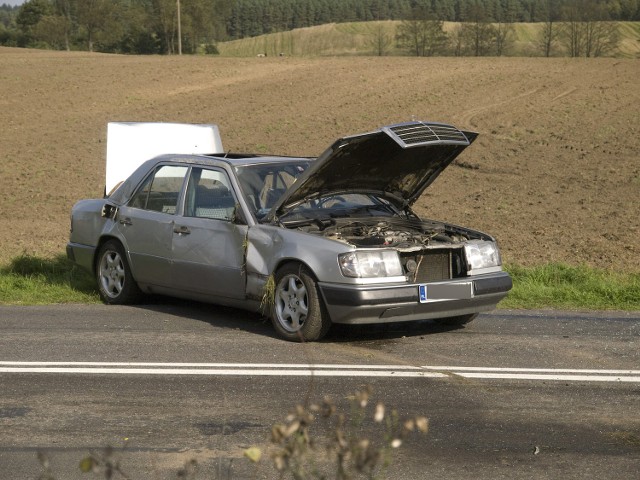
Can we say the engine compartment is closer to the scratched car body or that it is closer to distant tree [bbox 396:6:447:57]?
the scratched car body

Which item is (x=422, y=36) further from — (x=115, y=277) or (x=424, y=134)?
(x=424, y=134)

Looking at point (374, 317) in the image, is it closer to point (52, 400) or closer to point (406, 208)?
point (406, 208)

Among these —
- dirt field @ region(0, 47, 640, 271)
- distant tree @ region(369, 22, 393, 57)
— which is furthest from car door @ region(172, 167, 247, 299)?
distant tree @ region(369, 22, 393, 57)

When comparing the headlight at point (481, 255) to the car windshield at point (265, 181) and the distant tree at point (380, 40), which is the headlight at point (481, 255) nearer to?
the car windshield at point (265, 181)

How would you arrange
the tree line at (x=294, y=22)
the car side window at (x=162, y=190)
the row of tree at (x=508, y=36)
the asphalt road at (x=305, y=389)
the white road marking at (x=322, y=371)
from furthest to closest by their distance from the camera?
1. the tree line at (x=294, y=22)
2. the row of tree at (x=508, y=36)
3. the car side window at (x=162, y=190)
4. the white road marking at (x=322, y=371)
5. the asphalt road at (x=305, y=389)

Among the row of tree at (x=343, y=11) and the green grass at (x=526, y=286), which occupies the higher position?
the row of tree at (x=343, y=11)

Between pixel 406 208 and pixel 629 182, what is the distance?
45.6 ft

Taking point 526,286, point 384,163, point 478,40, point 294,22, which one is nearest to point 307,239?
point 384,163

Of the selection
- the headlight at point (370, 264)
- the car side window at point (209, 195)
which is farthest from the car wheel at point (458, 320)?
the car side window at point (209, 195)

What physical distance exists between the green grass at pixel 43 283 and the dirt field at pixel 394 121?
2.27 ft

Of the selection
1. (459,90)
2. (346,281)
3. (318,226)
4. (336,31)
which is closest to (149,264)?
(318,226)

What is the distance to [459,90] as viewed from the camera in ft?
127

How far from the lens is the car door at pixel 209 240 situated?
30.8 feet

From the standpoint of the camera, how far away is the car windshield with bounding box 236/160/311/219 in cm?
952
